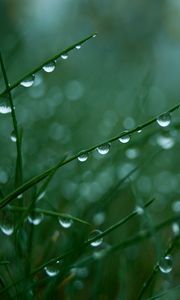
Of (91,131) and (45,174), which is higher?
(91,131)

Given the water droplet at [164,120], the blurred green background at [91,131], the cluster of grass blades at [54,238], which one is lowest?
the cluster of grass blades at [54,238]

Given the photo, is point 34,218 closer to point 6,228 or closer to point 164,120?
point 6,228

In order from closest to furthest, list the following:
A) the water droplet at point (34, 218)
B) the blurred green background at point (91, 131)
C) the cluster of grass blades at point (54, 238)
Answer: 1. the cluster of grass blades at point (54, 238)
2. the water droplet at point (34, 218)
3. the blurred green background at point (91, 131)

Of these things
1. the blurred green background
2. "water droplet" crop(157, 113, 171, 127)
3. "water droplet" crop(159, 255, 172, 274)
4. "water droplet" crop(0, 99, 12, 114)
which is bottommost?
"water droplet" crop(159, 255, 172, 274)

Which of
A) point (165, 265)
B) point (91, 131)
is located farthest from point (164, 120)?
point (91, 131)

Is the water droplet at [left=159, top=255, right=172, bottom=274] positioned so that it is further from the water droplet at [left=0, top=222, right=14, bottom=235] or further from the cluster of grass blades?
the water droplet at [left=0, top=222, right=14, bottom=235]

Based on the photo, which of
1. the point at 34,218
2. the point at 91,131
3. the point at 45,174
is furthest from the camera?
the point at 91,131

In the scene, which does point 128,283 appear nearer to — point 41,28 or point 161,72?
point 41,28

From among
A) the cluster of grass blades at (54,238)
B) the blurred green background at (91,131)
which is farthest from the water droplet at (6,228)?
the blurred green background at (91,131)

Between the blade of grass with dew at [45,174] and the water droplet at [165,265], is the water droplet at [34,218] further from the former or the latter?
the water droplet at [165,265]

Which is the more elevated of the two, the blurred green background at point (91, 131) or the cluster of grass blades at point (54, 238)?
the blurred green background at point (91, 131)

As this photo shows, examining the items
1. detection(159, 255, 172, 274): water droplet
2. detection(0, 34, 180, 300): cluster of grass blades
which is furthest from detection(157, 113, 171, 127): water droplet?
detection(159, 255, 172, 274): water droplet
